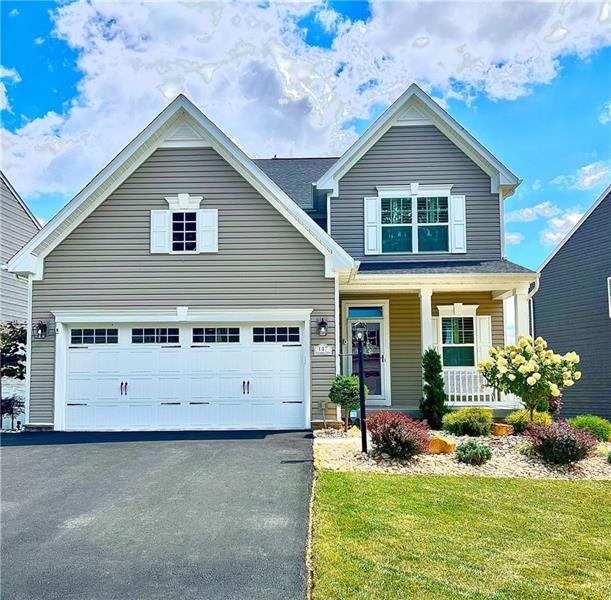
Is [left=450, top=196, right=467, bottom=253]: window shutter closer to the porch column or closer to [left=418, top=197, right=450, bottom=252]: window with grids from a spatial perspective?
[left=418, top=197, right=450, bottom=252]: window with grids

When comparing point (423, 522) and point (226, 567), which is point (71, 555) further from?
point (423, 522)

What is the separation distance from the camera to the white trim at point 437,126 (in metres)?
13.3

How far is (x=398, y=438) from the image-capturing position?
779 centimetres

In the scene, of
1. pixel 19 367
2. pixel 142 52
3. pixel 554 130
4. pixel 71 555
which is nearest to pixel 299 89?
pixel 142 52

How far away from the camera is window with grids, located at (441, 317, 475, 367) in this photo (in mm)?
13633

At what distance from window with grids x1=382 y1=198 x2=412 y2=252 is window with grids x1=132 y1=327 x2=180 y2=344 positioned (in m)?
5.54

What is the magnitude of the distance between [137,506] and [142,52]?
30.0 ft

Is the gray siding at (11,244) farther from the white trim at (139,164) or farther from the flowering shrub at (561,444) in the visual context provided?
the flowering shrub at (561,444)

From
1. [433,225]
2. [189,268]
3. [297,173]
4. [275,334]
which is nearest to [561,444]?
[275,334]

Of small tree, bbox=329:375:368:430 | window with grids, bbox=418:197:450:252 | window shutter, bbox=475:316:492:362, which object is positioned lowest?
small tree, bbox=329:375:368:430

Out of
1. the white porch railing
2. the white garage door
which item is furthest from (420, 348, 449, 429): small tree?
the white garage door

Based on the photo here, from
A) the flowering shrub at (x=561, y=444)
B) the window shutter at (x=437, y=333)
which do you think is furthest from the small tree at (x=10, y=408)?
the flowering shrub at (x=561, y=444)

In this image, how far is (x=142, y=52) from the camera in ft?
36.5

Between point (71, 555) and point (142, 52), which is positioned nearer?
point (71, 555)
